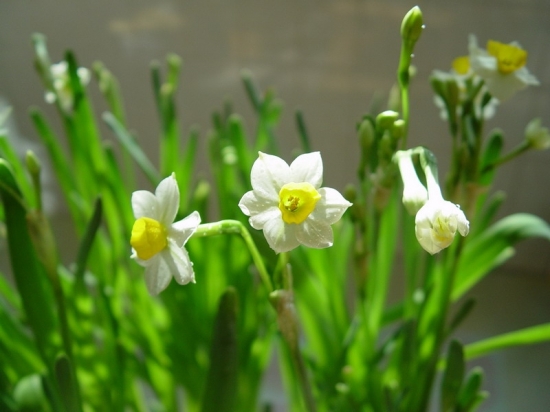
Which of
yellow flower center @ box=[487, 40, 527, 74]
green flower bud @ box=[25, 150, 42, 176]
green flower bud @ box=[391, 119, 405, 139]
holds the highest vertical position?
yellow flower center @ box=[487, 40, 527, 74]

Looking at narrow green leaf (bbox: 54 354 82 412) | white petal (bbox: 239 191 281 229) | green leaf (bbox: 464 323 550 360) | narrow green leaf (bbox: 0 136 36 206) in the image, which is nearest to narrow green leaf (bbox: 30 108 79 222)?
narrow green leaf (bbox: 0 136 36 206)

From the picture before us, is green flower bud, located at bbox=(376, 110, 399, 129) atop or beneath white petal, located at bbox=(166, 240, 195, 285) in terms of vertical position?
atop

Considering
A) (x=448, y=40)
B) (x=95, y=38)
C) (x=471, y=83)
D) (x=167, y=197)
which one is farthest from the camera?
(x=95, y=38)

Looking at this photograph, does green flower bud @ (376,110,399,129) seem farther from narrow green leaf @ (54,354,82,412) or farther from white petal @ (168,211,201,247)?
narrow green leaf @ (54,354,82,412)

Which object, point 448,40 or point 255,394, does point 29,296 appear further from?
point 448,40

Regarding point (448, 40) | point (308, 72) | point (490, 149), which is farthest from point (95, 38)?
point (490, 149)

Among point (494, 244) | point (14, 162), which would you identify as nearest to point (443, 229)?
point (494, 244)

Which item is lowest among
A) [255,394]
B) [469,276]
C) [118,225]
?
[255,394]

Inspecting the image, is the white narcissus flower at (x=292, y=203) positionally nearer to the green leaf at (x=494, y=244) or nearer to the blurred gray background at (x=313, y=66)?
the green leaf at (x=494, y=244)
